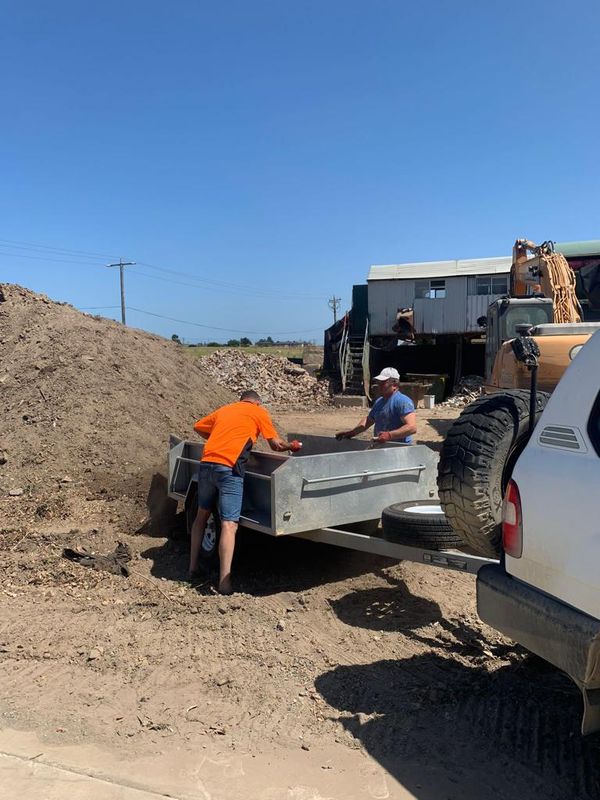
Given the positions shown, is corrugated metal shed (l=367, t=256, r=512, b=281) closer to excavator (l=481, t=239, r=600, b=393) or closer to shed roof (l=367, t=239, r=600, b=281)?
shed roof (l=367, t=239, r=600, b=281)

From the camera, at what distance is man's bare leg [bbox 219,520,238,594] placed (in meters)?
5.73

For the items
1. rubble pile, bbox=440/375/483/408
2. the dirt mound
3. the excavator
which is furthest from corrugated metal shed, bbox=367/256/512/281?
the dirt mound

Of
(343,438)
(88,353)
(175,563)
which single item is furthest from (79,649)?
(88,353)

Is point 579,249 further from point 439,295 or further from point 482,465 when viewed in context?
point 482,465

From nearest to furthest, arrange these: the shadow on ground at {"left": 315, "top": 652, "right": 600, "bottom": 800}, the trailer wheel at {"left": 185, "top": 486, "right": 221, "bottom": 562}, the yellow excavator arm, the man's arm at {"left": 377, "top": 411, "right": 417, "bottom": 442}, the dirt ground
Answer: the shadow on ground at {"left": 315, "top": 652, "right": 600, "bottom": 800}
the dirt ground
the trailer wheel at {"left": 185, "top": 486, "right": 221, "bottom": 562}
the man's arm at {"left": 377, "top": 411, "right": 417, "bottom": 442}
the yellow excavator arm

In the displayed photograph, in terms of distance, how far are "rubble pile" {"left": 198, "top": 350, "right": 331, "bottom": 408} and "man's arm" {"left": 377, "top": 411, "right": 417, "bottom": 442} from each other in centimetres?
1915

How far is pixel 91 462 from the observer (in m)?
9.00

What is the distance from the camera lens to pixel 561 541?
9.32 ft

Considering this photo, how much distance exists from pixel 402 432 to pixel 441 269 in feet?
90.8

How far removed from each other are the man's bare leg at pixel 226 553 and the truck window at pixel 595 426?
3604mm

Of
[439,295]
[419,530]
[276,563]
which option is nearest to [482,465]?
[419,530]

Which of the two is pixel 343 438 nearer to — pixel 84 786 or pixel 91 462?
pixel 91 462

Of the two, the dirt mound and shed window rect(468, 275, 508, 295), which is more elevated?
shed window rect(468, 275, 508, 295)

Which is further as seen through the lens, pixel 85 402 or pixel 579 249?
pixel 579 249
